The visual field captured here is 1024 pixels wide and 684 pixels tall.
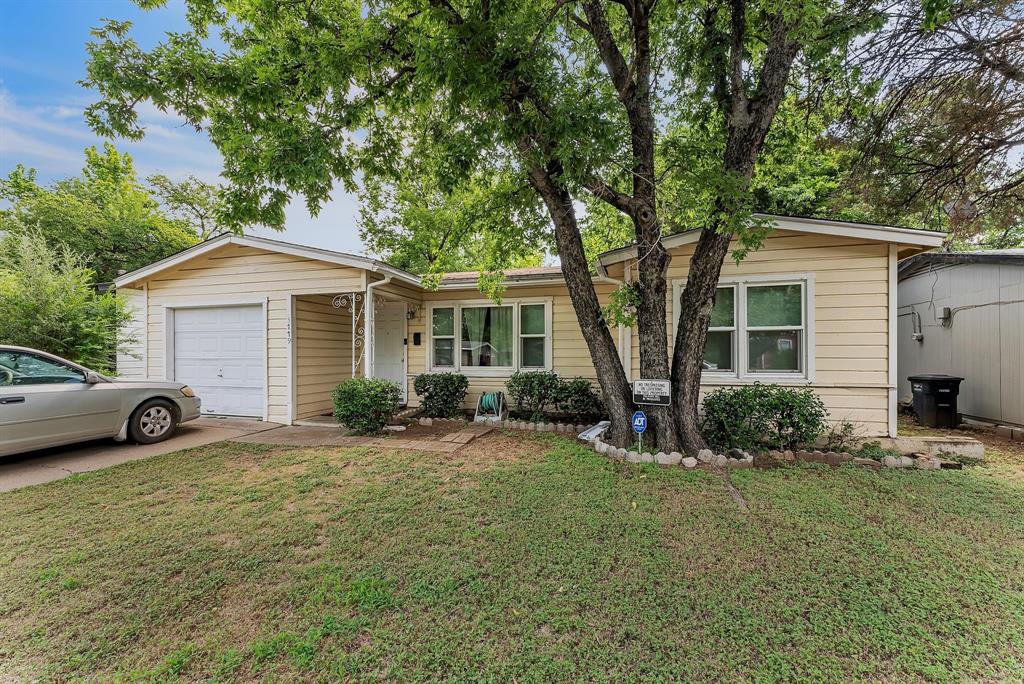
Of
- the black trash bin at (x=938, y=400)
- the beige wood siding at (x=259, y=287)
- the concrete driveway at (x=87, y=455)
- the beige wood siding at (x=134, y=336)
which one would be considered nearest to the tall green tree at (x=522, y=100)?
the beige wood siding at (x=259, y=287)

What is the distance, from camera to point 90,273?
738 cm

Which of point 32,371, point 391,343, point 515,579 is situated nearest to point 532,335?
point 391,343

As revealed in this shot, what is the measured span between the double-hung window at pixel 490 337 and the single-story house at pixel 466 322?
0.02 metres

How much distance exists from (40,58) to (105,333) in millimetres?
8877

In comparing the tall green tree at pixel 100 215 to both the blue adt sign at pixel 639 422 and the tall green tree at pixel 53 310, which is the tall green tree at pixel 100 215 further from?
the blue adt sign at pixel 639 422

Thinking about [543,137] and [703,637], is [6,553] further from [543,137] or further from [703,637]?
[543,137]

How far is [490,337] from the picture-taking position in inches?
322

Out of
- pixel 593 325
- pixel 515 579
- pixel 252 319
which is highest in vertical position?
pixel 252 319

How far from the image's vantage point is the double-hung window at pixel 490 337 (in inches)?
311

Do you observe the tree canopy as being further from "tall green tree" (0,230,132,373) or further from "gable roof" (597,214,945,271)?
"tall green tree" (0,230,132,373)

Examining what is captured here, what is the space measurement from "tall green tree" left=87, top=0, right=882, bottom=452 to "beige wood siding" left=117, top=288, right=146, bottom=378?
16.2 feet

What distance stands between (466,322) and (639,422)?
4.56 metres

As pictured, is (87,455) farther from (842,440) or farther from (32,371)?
(842,440)

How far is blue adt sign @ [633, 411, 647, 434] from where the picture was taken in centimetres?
480
